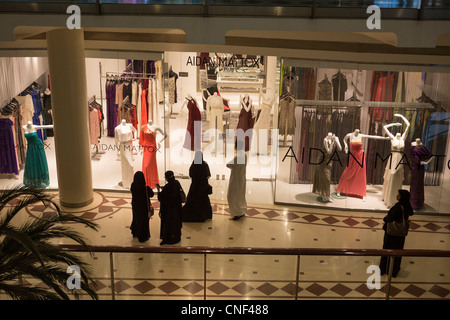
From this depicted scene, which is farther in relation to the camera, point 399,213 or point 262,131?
point 262,131

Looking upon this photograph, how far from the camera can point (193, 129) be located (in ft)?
36.3

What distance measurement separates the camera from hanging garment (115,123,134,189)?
1023 cm

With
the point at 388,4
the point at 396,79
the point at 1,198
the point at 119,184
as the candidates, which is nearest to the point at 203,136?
the point at 119,184

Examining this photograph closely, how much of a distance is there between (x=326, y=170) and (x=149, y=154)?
119 inches

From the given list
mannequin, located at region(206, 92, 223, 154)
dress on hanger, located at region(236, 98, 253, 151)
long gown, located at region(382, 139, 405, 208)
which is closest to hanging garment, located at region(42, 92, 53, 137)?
mannequin, located at region(206, 92, 223, 154)

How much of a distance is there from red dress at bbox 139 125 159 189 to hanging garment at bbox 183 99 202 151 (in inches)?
35.8

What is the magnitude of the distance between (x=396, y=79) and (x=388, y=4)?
263cm

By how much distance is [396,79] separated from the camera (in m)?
9.55

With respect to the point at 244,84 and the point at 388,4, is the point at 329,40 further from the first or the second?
the point at 244,84

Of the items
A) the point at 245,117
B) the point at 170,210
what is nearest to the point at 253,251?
the point at 170,210

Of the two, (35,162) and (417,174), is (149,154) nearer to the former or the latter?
(35,162)

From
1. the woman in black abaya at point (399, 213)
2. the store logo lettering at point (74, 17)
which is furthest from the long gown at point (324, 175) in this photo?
the store logo lettering at point (74, 17)

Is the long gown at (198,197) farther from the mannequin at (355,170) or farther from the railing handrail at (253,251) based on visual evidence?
the railing handrail at (253,251)

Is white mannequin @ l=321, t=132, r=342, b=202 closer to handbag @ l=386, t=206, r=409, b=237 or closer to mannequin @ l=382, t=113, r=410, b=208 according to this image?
mannequin @ l=382, t=113, r=410, b=208
